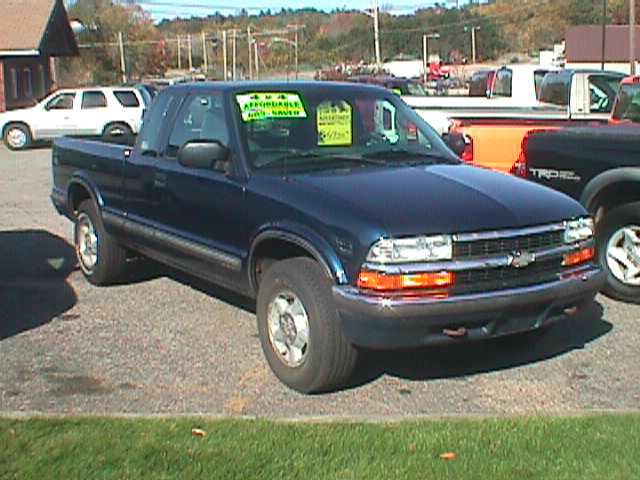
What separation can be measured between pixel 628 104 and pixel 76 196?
17.4ft

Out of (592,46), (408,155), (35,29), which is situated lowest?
(408,155)

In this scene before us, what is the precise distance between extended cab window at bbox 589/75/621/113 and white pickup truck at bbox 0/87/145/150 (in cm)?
1334

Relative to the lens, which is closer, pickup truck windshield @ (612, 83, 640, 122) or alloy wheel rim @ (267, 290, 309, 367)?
alloy wheel rim @ (267, 290, 309, 367)

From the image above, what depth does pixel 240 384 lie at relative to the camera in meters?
5.93

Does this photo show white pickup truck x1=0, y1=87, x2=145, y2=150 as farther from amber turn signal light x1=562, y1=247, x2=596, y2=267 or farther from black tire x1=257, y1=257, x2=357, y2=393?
amber turn signal light x1=562, y1=247, x2=596, y2=267

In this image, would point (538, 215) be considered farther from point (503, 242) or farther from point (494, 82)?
point (494, 82)

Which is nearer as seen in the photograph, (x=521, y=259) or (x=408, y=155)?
(x=521, y=259)

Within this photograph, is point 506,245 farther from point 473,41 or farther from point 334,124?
point 473,41

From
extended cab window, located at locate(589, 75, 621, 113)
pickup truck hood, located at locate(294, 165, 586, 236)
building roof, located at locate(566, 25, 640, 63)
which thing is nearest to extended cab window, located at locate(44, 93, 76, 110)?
extended cab window, located at locate(589, 75, 621, 113)

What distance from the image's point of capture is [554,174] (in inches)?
314

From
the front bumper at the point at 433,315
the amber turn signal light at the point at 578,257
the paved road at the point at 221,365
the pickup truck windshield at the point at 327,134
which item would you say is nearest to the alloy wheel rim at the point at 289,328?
the paved road at the point at 221,365

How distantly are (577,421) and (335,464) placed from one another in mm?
1373

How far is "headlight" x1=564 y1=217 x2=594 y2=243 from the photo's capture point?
226 inches

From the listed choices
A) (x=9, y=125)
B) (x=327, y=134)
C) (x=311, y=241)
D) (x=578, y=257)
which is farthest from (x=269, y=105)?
(x=9, y=125)
